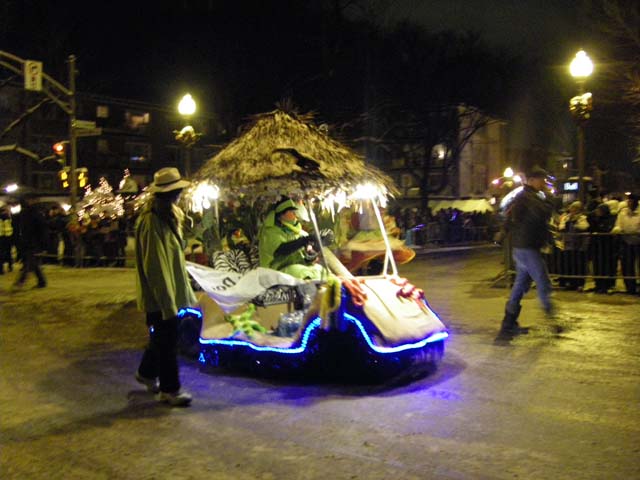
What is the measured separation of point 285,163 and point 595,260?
26.1 feet

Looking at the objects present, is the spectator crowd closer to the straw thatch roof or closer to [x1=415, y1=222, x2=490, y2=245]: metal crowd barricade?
the straw thatch roof

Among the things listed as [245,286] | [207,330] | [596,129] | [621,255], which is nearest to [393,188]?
[245,286]

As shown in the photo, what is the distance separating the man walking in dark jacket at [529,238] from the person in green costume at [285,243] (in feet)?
8.72

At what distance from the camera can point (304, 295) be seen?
7.38m

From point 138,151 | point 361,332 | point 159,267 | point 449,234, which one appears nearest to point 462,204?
point 449,234

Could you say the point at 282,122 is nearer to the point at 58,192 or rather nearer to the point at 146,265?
the point at 146,265

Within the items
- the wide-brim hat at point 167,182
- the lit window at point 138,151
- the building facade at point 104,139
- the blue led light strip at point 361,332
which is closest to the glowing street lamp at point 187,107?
the blue led light strip at point 361,332

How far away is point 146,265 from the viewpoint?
19.7ft

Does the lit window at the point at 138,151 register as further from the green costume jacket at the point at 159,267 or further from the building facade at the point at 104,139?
the green costume jacket at the point at 159,267

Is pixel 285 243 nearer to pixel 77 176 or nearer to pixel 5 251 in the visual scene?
pixel 5 251

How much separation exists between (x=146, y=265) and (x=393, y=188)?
2.91m

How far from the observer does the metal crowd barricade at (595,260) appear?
12438mm

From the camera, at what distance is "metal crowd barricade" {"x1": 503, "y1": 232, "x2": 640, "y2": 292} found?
40.8 ft

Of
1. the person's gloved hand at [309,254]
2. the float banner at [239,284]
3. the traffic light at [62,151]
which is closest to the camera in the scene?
the float banner at [239,284]
